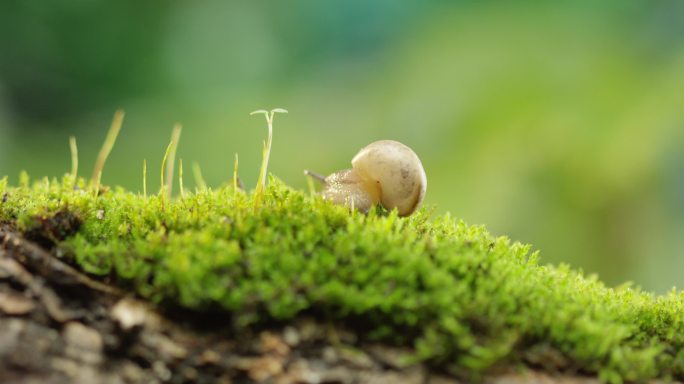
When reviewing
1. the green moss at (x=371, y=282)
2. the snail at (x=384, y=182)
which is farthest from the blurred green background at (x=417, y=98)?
the green moss at (x=371, y=282)

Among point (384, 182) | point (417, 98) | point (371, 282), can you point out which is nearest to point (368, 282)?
point (371, 282)

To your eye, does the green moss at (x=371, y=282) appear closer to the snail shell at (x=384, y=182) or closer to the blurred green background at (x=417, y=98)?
the snail shell at (x=384, y=182)

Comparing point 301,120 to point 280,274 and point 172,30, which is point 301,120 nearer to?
point 172,30

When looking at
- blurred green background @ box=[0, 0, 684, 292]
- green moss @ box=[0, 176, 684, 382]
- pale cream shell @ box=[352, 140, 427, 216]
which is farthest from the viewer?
blurred green background @ box=[0, 0, 684, 292]

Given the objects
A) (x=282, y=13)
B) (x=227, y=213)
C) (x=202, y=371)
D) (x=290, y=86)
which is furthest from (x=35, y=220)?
(x=282, y=13)

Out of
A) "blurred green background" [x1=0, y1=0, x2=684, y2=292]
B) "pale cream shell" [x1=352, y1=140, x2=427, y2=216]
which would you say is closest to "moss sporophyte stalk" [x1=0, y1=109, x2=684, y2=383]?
"pale cream shell" [x1=352, y1=140, x2=427, y2=216]

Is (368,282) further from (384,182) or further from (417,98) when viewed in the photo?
(417,98)

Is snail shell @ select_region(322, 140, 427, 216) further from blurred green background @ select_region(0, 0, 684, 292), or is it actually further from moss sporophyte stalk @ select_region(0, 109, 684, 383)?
blurred green background @ select_region(0, 0, 684, 292)
